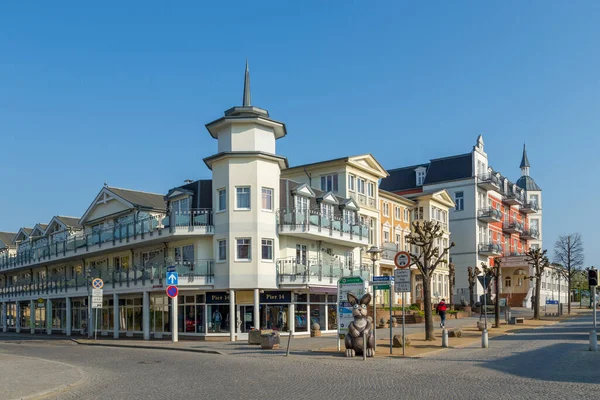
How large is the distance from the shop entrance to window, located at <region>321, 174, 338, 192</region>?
14502 millimetres

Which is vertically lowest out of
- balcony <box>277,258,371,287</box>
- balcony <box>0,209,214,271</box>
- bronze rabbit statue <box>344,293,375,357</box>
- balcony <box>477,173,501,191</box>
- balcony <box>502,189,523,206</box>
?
bronze rabbit statue <box>344,293,375,357</box>

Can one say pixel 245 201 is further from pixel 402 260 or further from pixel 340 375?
pixel 340 375

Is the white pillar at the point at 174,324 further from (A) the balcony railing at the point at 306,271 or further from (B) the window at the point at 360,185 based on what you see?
(B) the window at the point at 360,185

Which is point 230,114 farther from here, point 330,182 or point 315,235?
point 330,182

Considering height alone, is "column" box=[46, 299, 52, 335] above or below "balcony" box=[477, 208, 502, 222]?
below

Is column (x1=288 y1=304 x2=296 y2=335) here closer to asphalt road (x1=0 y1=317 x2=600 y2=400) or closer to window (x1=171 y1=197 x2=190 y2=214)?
window (x1=171 y1=197 x2=190 y2=214)

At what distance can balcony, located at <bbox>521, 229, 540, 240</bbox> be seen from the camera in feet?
277

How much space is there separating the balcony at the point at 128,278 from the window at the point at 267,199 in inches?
163

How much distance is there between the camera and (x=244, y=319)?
34562 millimetres

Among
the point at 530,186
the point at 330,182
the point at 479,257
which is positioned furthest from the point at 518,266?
the point at 330,182

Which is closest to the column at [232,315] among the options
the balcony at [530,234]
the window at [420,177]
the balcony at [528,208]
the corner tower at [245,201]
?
A: the corner tower at [245,201]

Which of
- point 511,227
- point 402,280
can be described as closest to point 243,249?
point 402,280

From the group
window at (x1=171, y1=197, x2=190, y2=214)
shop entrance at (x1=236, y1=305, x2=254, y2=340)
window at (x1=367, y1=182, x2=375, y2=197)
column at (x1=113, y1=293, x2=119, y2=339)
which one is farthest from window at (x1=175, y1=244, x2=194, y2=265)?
window at (x1=367, y1=182, x2=375, y2=197)

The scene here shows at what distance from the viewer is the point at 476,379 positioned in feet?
49.3
